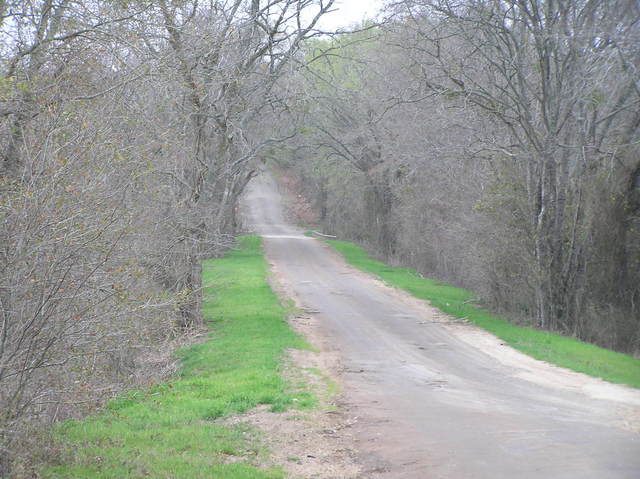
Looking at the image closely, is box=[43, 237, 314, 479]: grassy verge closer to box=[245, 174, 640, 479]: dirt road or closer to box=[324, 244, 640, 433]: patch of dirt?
box=[245, 174, 640, 479]: dirt road

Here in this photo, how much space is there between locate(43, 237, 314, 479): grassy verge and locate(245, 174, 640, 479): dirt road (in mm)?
1211

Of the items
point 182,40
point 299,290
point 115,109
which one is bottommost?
point 299,290

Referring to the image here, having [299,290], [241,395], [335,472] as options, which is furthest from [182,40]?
[299,290]

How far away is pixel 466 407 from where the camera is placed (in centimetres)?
986

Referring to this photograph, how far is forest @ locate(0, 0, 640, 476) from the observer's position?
264 inches

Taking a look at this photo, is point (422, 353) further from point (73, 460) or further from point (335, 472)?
point (73, 460)

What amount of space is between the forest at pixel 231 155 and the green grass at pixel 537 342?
1130mm

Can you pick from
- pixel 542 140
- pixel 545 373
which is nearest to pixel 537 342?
pixel 545 373

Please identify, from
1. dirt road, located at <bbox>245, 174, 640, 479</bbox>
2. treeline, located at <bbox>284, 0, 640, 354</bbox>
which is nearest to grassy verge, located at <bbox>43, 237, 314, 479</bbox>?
dirt road, located at <bbox>245, 174, 640, 479</bbox>

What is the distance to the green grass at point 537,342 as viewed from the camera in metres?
13.1

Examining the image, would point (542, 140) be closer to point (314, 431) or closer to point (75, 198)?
point (314, 431)

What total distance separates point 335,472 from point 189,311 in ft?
35.1

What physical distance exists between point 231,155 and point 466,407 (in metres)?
12.1

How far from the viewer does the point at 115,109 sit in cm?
843
